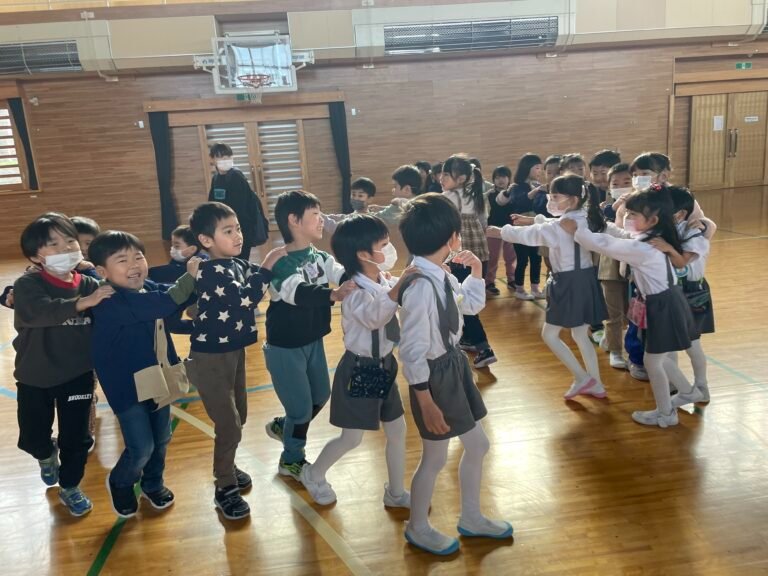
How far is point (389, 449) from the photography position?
2371mm

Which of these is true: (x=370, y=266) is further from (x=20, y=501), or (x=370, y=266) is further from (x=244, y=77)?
(x=244, y=77)

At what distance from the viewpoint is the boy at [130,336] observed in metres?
2.22

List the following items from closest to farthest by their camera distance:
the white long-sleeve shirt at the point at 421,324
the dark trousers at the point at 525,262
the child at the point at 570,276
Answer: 1. the white long-sleeve shirt at the point at 421,324
2. the child at the point at 570,276
3. the dark trousers at the point at 525,262

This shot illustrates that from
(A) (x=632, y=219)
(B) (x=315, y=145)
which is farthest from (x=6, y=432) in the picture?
(B) (x=315, y=145)

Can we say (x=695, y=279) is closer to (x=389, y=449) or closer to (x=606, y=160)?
(x=606, y=160)

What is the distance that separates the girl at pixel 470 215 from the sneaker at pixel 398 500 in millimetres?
1659

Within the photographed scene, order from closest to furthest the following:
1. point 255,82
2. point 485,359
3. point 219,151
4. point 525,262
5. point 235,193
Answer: point 485,359 < point 219,151 < point 235,193 < point 525,262 < point 255,82

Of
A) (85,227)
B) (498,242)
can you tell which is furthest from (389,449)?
(498,242)

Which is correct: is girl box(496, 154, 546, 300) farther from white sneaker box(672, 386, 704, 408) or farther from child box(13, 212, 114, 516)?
child box(13, 212, 114, 516)

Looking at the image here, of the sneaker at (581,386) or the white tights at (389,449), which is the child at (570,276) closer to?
the sneaker at (581,386)

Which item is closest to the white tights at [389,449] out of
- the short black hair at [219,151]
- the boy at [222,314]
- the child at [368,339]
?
the child at [368,339]

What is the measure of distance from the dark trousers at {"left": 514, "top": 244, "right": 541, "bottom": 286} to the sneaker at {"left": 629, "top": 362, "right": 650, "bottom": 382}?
6.94 ft

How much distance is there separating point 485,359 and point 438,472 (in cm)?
196

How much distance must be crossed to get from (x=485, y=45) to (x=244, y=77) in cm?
429
